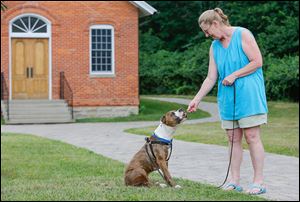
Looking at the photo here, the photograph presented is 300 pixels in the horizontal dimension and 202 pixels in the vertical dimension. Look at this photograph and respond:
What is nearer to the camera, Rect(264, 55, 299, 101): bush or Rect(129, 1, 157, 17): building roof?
Rect(129, 1, 157, 17): building roof

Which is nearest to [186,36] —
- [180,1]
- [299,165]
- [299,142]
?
[180,1]

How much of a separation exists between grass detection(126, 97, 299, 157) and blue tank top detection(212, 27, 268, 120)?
266 inches

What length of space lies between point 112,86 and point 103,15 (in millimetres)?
2879

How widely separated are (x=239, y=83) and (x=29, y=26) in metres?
20.8

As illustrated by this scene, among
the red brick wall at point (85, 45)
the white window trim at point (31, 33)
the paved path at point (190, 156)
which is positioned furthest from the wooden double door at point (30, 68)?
the paved path at point (190, 156)

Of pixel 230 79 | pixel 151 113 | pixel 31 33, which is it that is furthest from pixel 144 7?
pixel 230 79

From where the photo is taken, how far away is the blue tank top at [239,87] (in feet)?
26.2

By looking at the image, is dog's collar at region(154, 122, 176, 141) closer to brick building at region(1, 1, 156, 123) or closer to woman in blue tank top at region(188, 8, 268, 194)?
woman in blue tank top at region(188, 8, 268, 194)

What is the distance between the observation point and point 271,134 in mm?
20047

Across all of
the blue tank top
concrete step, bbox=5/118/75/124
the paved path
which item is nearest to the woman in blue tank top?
the blue tank top

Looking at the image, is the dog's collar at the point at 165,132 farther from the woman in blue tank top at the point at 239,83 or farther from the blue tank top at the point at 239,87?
the blue tank top at the point at 239,87

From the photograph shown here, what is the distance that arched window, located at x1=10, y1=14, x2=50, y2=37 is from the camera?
27719 millimetres

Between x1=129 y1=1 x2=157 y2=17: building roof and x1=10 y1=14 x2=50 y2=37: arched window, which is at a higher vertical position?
x1=129 y1=1 x2=157 y2=17: building roof

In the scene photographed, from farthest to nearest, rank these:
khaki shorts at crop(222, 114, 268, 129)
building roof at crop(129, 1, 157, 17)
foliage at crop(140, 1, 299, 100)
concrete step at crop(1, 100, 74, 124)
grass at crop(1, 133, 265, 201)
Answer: foliage at crop(140, 1, 299, 100) < building roof at crop(129, 1, 157, 17) < concrete step at crop(1, 100, 74, 124) < khaki shorts at crop(222, 114, 268, 129) < grass at crop(1, 133, 265, 201)
